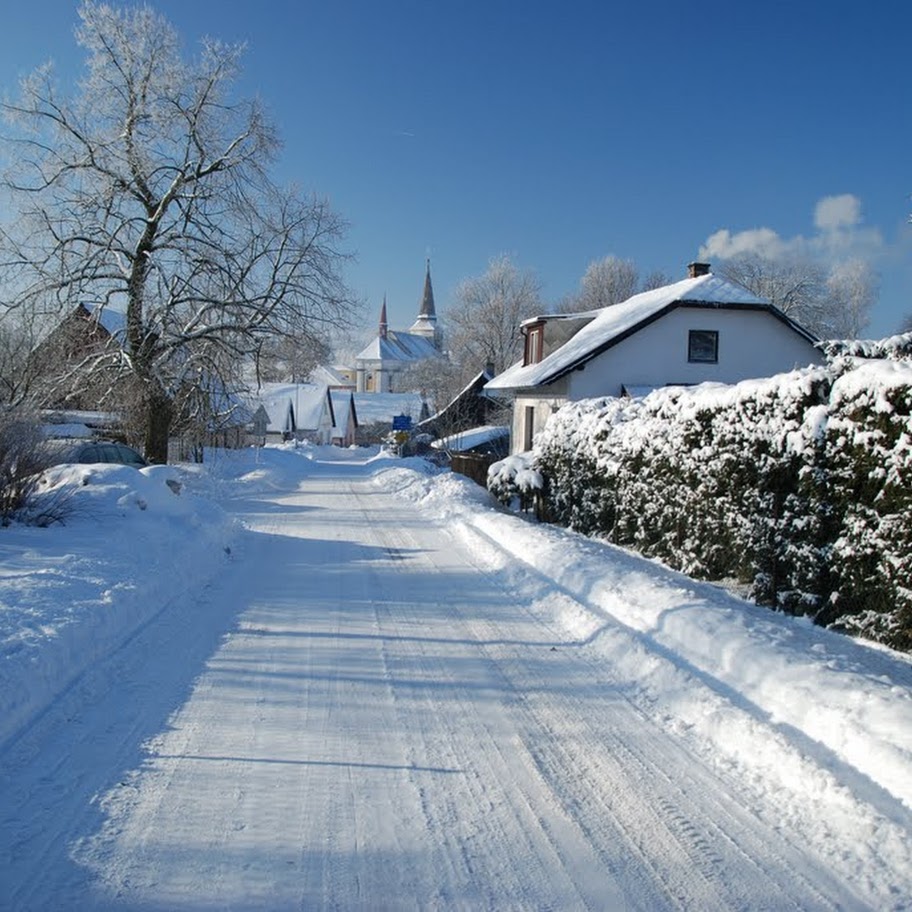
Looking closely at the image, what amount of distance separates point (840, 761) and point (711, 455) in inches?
230

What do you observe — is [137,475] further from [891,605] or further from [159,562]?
[891,605]

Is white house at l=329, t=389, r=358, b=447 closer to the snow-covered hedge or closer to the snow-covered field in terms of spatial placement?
the snow-covered hedge

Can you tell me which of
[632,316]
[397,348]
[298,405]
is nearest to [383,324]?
[397,348]

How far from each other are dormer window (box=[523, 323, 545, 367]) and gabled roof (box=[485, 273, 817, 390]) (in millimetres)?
2250

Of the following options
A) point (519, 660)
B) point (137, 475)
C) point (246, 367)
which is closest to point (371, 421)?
point (246, 367)

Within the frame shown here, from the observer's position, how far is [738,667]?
5906 mm

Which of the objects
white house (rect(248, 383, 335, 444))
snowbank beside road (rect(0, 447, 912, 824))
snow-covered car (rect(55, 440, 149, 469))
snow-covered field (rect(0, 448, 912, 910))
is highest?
white house (rect(248, 383, 335, 444))

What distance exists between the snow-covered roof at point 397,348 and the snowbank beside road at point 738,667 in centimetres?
12117

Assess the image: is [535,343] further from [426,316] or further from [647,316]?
[426,316]

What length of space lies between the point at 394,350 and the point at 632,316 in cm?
11334

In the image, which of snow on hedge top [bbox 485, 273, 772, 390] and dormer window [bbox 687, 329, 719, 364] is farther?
dormer window [bbox 687, 329, 719, 364]

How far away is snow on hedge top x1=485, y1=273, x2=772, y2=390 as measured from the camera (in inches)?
918

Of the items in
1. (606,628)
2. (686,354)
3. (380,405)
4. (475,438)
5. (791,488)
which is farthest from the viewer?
(380,405)

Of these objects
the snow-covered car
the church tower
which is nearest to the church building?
the church tower
